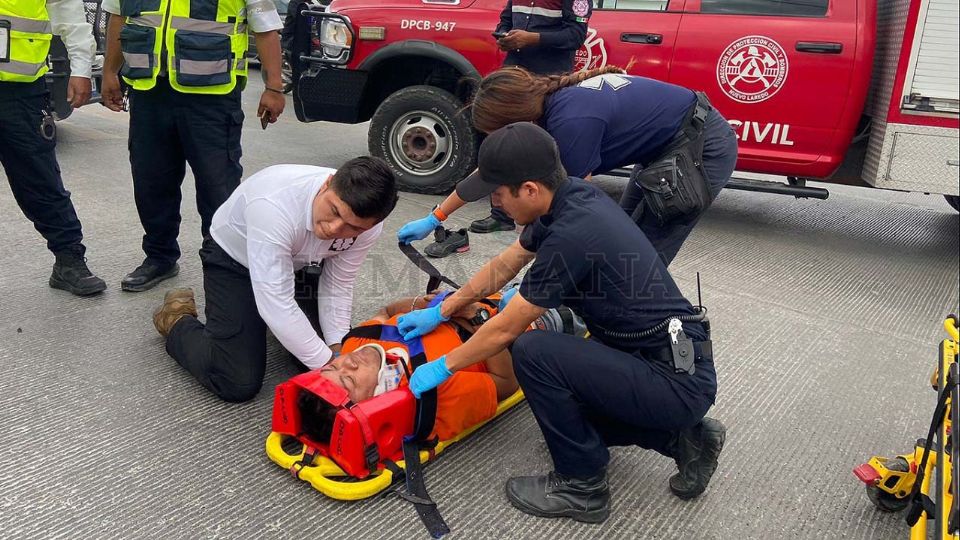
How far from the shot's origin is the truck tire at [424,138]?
5.15 metres

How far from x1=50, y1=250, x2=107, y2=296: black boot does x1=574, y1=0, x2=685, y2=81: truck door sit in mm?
3318

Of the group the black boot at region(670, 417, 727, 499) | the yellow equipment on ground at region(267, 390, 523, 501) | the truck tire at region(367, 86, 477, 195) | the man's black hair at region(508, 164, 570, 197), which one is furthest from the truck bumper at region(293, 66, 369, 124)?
the black boot at region(670, 417, 727, 499)

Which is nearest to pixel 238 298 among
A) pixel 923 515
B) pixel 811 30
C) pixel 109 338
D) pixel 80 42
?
pixel 109 338

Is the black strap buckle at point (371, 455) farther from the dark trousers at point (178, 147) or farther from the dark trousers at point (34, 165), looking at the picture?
the dark trousers at point (34, 165)

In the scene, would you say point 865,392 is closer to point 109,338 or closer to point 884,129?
point 884,129

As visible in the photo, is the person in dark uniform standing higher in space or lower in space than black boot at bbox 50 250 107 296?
higher

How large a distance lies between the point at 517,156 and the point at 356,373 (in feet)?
2.98

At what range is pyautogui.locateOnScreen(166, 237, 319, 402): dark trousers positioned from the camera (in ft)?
8.59

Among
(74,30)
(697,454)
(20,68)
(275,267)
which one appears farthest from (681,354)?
(74,30)

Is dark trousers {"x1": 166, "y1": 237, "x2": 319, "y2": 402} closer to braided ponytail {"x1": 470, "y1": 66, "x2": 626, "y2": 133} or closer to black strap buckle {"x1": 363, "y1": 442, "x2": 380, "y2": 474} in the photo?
black strap buckle {"x1": 363, "y1": 442, "x2": 380, "y2": 474}

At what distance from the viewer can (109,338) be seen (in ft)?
9.87

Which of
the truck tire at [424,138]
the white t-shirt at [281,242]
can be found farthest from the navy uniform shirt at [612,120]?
the truck tire at [424,138]

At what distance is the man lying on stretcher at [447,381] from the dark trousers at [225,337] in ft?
1.21

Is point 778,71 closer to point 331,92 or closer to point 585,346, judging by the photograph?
point 331,92
